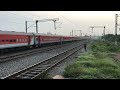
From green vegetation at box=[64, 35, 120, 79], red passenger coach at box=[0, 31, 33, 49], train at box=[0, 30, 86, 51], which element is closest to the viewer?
green vegetation at box=[64, 35, 120, 79]

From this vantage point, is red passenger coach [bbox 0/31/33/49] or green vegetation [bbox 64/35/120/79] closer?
green vegetation [bbox 64/35/120/79]

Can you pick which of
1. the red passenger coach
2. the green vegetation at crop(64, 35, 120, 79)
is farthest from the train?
the green vegetation at crop(64, 35, 120, 79)

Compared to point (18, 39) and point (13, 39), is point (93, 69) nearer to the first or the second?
point (13, 39)

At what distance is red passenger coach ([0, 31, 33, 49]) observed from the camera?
2792cm

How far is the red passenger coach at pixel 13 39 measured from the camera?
91.6ft

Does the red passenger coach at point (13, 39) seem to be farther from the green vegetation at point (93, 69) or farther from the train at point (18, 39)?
the green vegetation at point (93, 69)

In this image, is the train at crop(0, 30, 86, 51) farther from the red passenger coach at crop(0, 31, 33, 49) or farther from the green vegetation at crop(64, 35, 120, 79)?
the green vegetation at crop(64, 35, 120, 79)

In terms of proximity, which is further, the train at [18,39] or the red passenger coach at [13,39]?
the train at [18,39]

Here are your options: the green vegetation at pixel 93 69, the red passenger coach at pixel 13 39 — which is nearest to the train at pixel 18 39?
the red passenger coach at pixel 13 39

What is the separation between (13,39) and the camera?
31812mm

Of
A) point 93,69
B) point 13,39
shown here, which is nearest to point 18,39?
point 13,39
